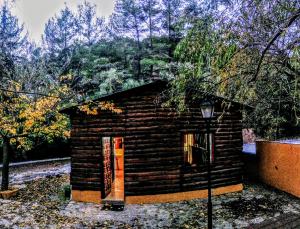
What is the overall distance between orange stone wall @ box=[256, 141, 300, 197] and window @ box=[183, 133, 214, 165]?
2733mm

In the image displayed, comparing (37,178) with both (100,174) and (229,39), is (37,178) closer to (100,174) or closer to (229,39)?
(100,174)

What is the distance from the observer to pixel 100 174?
35.8ft

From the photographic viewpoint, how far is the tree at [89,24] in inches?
1230

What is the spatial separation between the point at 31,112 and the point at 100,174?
4261 mm

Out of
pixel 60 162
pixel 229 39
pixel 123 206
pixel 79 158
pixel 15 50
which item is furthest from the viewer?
pixel 15 50

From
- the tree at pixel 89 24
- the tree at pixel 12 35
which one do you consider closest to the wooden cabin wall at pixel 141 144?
the tree at pixel 12 35

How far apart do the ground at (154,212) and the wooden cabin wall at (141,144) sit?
0.78 m

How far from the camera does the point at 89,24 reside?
31609 mm

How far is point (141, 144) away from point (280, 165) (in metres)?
5.66

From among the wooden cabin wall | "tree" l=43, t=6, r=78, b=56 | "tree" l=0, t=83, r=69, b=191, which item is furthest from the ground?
"tree" l=43, t=6, r=78, b=56

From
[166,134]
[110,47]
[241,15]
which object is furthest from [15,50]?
[241,15]

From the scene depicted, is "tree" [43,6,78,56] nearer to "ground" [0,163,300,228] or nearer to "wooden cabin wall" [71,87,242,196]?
"ground" [0,163,300,228]

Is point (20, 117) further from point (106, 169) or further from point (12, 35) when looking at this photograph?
point (12, 35)

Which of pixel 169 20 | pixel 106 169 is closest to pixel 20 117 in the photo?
pixel 106 169
